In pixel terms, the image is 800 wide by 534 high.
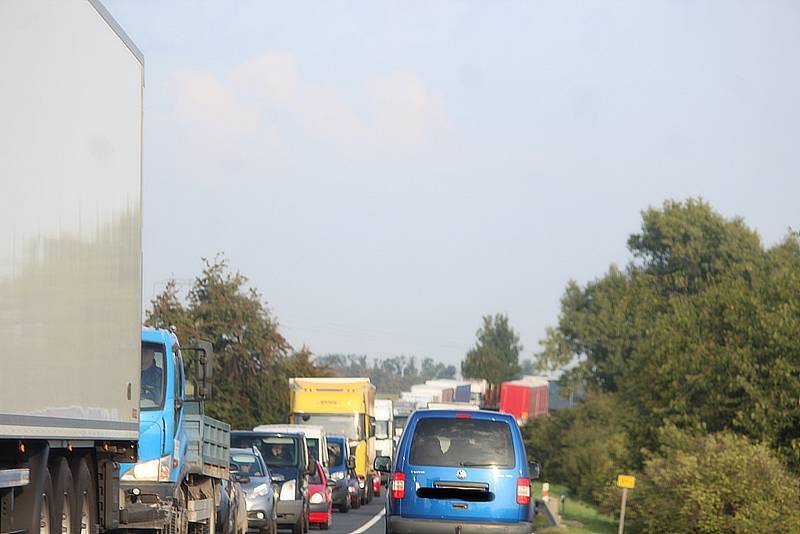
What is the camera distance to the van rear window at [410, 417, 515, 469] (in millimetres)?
19375

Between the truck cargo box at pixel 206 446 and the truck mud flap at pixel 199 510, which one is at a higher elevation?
the truck cargo box at pixel 206 446

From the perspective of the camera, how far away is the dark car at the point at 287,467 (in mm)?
28531

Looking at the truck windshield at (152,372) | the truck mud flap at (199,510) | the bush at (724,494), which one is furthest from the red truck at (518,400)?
the truck windshield at (152,372)

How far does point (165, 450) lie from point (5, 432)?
28.2ft

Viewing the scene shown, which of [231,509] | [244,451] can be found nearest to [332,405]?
[244,451]

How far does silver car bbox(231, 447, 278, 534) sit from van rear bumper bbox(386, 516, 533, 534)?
6621 mm

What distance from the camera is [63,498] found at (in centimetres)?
1179

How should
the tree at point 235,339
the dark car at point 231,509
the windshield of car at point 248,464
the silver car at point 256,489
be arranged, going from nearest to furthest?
the dark car at point 231,509 → the silver car at point 256,489 → the windshield of car at point 248,464 → the tree at point 235,339

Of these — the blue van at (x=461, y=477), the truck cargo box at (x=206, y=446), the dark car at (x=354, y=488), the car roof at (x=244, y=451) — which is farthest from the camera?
the dark car at (x=354, y=488)

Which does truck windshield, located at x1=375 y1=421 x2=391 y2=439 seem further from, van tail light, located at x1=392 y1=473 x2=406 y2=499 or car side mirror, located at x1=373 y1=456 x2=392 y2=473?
van tail light, located at x1=392 y1=473 x2=406 y2=499

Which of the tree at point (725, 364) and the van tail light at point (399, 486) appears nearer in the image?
the van tail light at point (399, 486)

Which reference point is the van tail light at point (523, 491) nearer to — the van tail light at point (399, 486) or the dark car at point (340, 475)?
the van tail light at point (399, 486)

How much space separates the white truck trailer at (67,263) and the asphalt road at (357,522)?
59.7 ft

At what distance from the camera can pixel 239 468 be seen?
89.1ft
